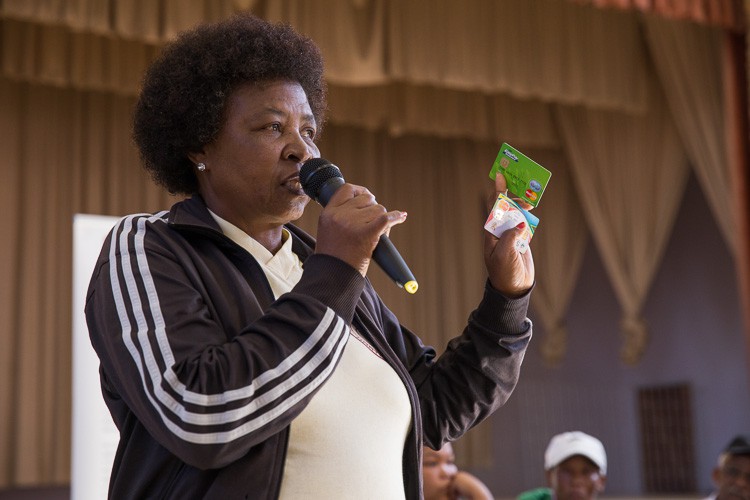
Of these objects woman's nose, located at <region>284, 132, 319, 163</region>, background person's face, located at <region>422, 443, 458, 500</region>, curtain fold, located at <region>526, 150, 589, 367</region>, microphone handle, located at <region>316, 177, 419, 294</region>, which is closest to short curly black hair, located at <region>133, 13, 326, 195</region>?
woman's nose, located at <region>284, 132, 319, 163</region>

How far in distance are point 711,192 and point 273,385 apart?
284 inches

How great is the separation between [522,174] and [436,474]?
277 centimetres

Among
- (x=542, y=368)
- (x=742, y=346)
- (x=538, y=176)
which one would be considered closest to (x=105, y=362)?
(x=538, y=176)

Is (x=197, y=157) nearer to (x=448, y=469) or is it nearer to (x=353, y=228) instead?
(x=353, y=228)

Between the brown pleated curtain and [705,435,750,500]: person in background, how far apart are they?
2.79 m

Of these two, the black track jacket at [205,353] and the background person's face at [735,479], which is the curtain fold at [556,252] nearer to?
the background person's face at [735,479]

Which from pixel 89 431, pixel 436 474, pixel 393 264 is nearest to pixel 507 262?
pixel 393 264

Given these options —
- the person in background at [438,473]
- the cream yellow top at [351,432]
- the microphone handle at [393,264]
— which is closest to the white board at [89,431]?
the person in background at [438,473]

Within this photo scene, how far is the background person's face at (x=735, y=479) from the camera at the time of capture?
4.16 m

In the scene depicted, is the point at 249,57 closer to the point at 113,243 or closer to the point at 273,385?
the point at 113,243

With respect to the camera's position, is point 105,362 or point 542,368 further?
point 542,368

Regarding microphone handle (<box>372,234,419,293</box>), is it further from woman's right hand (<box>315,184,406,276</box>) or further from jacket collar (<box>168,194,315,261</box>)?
jacket collar (<box>168,194,315,261</box>)

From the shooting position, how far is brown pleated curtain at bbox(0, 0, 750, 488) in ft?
22.5

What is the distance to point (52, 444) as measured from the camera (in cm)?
769
